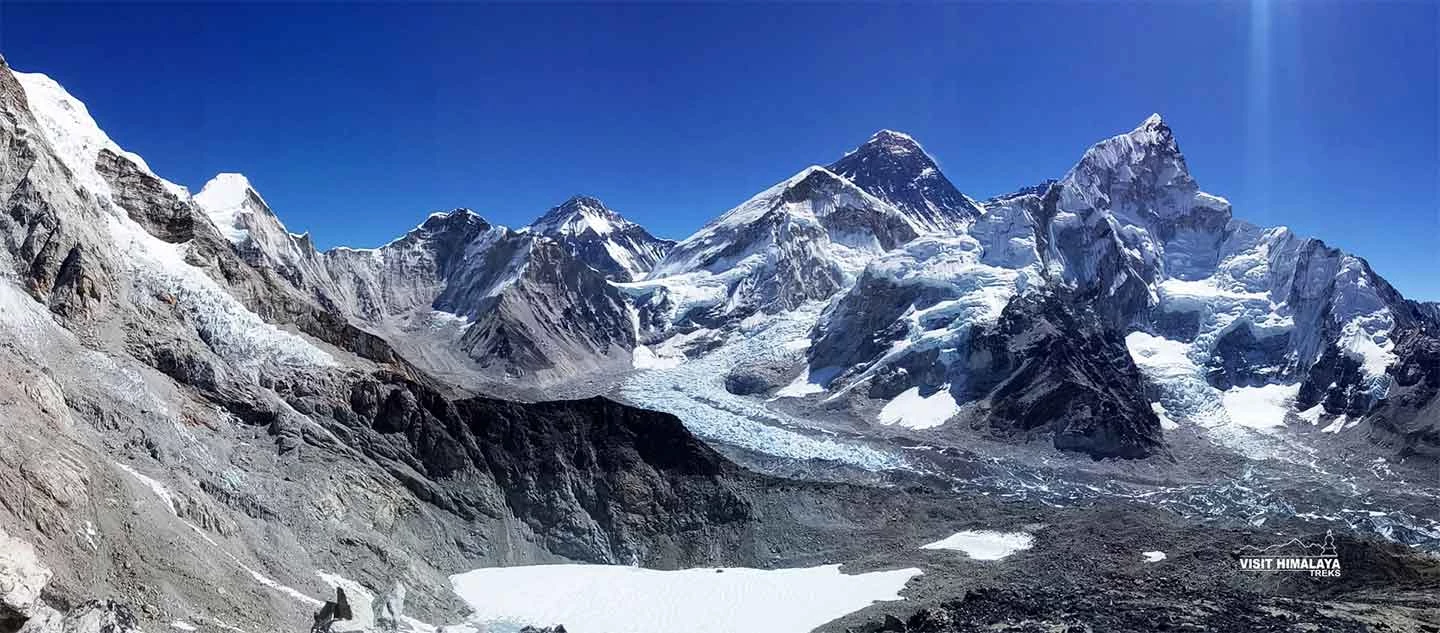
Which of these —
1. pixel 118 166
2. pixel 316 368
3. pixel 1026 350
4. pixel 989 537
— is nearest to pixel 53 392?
pixel 316 368

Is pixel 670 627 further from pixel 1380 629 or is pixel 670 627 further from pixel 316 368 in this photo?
pixel 1380 629

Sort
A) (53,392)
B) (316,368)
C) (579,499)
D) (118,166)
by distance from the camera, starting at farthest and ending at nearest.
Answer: (118,166)
(579,499)
(316,368)
(53,392)

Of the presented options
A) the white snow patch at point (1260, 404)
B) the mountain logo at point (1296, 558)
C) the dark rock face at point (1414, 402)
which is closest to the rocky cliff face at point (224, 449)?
the mountain logo at point (1296, 558)

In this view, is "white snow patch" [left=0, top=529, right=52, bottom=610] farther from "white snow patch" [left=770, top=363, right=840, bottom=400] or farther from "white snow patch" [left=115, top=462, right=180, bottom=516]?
"white snow patch" [left=770, top=363, right=840, bottom=400]

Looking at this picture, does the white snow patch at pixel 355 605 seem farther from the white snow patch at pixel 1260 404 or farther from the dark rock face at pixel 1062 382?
the white snow patch at pixel 1260 404

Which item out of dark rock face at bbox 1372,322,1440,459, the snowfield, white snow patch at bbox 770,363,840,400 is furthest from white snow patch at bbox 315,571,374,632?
dark rock face at bbox 1372,322,1440,459
